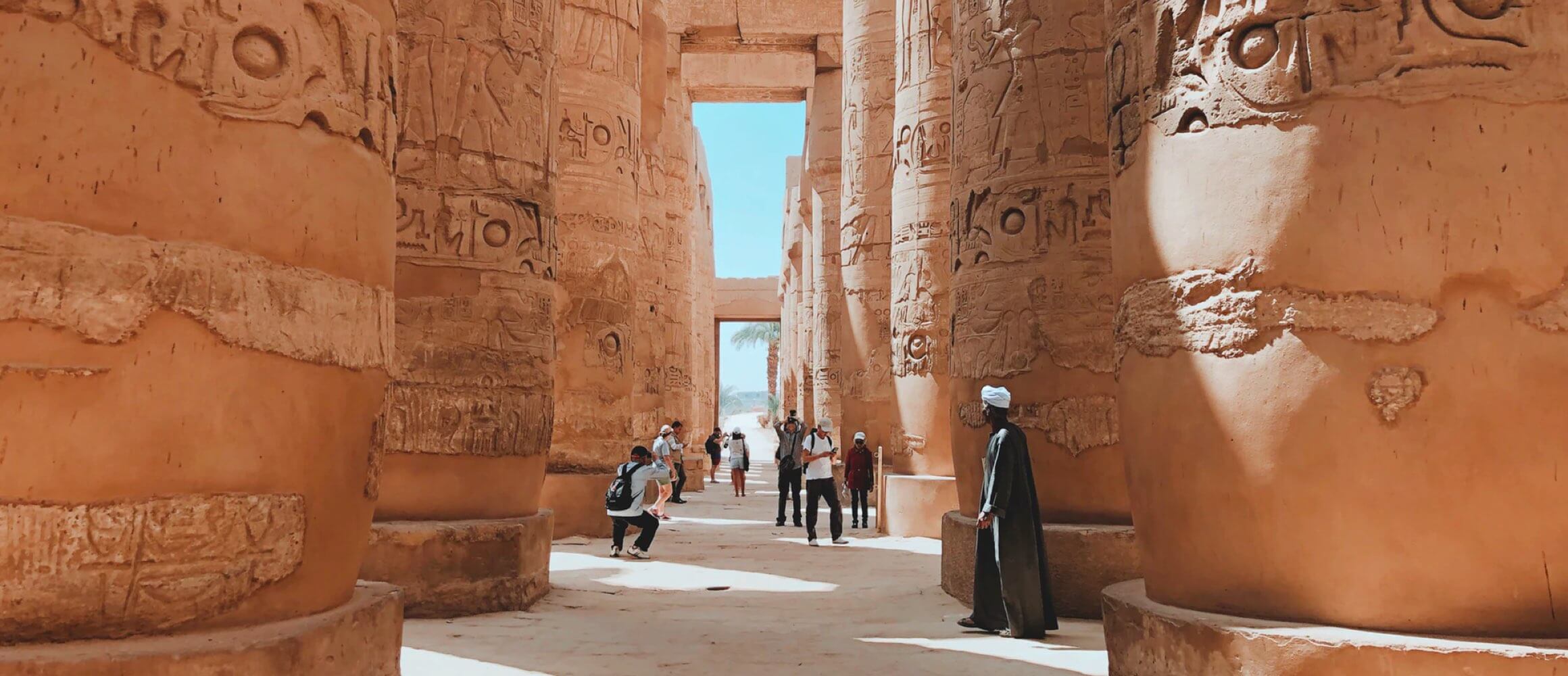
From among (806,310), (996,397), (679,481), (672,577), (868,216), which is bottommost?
(672,577)

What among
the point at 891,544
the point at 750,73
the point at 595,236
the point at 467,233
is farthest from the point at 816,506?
the point at 750,73

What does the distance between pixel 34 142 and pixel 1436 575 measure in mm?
3555

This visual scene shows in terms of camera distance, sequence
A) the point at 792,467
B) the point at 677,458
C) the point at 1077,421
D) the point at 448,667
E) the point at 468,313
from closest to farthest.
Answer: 1. the point at 448,667
2. the point at 1077,421
3. the point at 468,313
4. the point at 792,467
5. the point at 677,458

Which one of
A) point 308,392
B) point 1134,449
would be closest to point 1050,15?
point 1134,449

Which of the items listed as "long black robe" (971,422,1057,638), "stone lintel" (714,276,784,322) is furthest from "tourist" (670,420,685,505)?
"stone lintel" (714,276,784,322)

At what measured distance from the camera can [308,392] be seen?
299 cm

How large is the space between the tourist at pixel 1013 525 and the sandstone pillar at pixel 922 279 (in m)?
4.97

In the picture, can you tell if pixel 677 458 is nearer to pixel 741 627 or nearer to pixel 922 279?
pixel 922 279

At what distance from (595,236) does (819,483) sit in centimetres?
329

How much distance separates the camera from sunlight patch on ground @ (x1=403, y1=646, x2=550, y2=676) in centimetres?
505

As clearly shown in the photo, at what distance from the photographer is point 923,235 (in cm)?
1158

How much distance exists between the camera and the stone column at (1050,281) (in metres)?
6.69

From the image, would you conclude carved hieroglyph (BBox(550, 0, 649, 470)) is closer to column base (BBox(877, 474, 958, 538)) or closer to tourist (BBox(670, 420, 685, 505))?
column base (BBox(877, 474, 958, 538))

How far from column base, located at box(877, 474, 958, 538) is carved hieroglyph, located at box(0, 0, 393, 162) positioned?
833cm
